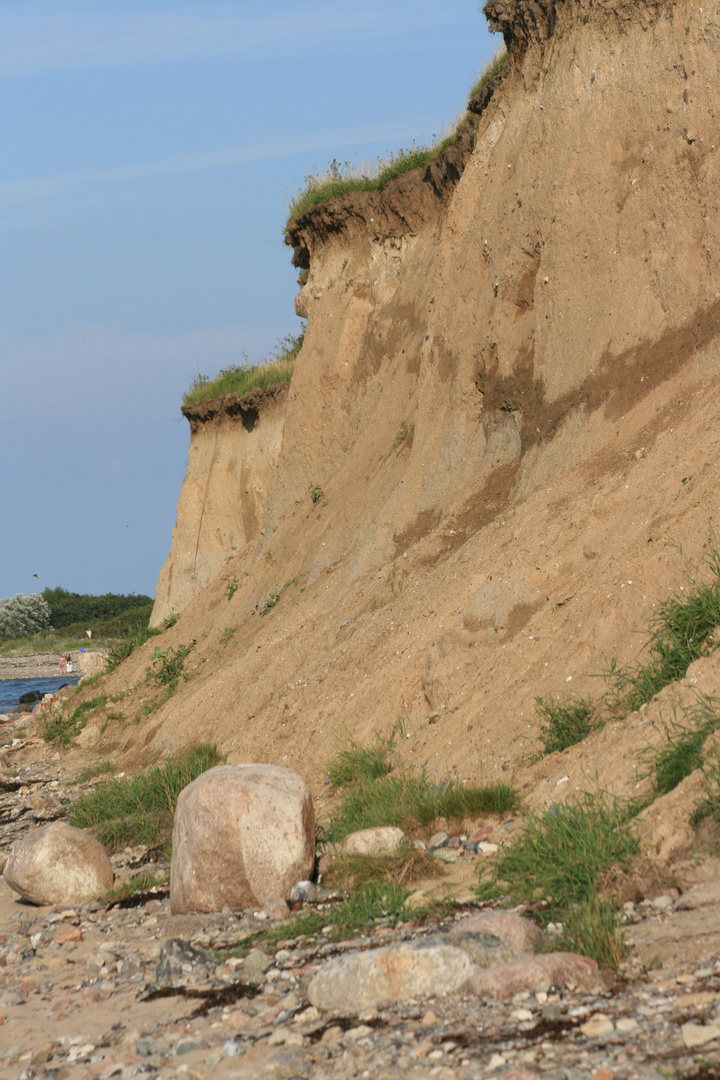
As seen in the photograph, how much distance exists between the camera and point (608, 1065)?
342cm

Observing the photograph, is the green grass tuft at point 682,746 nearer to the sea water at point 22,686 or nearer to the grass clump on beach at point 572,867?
the grass clump on beach at point 572,867

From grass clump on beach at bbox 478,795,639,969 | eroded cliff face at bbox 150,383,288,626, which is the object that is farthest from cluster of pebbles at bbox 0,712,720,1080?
eroded cliff face at bbox 150,383,288,626

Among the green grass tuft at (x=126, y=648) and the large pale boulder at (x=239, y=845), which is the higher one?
the green grass tuft at (x=126, y=648)

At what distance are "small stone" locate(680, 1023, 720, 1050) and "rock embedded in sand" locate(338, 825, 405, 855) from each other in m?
3.08

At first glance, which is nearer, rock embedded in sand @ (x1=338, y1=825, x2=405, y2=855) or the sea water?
rock embedded in sand @ (x1=338, y1=825, x2=405, y2=855)

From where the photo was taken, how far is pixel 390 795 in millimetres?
7402

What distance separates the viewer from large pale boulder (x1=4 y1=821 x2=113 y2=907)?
7.62 m

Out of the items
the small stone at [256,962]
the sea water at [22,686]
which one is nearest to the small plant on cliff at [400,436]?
the small stone at [256,962]

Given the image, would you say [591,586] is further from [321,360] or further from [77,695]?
[77,695]

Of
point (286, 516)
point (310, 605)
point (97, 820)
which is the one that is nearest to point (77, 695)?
point (286, 516)

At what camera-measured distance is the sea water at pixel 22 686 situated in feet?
99.1

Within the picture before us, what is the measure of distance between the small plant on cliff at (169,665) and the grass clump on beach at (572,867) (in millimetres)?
10537

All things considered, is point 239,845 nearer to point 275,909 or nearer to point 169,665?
point 275,909

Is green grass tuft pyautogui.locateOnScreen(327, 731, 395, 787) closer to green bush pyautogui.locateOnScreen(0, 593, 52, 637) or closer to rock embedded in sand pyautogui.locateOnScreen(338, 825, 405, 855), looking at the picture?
rock embedded in sand pyautogui.locateOnScreen(338, 825, 405, 855)
